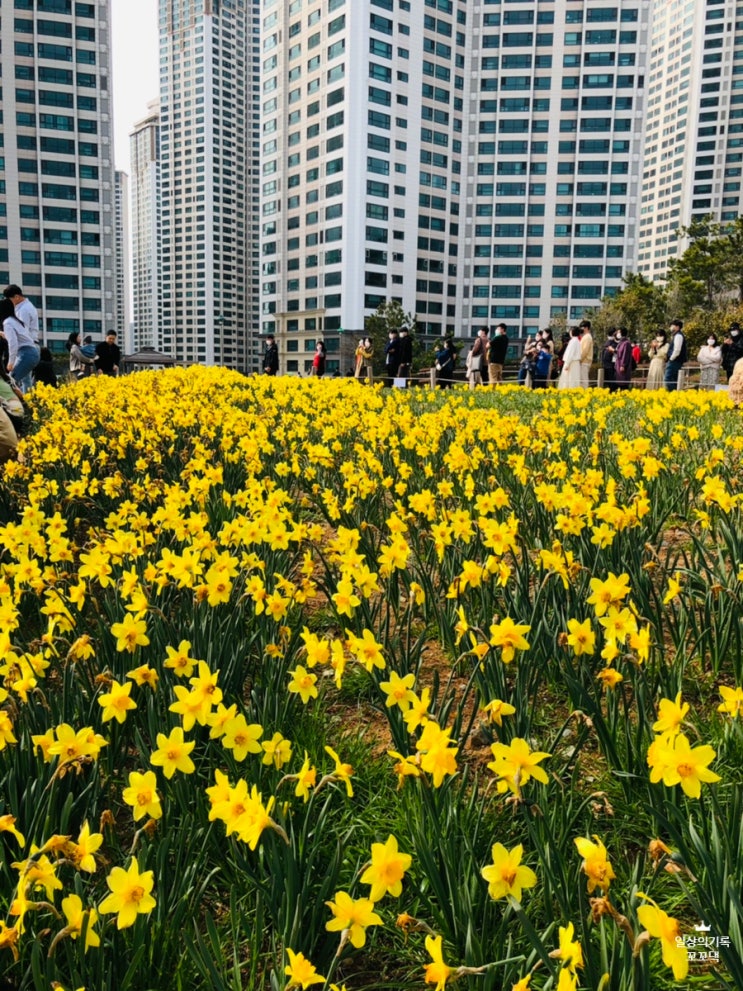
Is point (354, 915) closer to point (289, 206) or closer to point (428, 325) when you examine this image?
point (428, 325)

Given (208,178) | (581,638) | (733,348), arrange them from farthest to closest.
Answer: (208,178) → (733,348) → (581,638)

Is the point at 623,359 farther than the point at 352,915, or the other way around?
the point at 623,359

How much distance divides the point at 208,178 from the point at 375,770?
157 m

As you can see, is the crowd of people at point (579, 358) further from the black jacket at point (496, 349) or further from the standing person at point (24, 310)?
the standing person at point (24, 310)

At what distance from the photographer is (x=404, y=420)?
6.36 meters

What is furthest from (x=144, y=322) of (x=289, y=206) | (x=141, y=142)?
(x=289, y=206)

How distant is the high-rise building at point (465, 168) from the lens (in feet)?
239

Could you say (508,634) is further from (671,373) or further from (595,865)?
(671,373)

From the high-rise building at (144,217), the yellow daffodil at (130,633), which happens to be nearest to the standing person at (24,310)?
the yellow daffodil at (130,633)

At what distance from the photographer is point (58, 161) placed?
69.1 metres

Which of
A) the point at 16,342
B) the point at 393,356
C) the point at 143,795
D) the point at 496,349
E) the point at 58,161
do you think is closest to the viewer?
the point at 143,795

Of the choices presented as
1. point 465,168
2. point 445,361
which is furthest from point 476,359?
point 465,168

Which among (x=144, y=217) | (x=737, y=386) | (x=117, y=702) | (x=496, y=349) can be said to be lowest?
(x=117, y=702)

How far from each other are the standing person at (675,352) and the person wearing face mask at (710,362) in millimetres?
828
